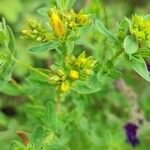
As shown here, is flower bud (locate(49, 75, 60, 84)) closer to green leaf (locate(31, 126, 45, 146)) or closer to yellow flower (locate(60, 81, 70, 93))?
yellow flower (locate(60, 81, 70, 93))

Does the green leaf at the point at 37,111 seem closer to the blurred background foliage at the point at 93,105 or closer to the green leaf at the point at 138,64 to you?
the blurred background foliage at the point at 93,105

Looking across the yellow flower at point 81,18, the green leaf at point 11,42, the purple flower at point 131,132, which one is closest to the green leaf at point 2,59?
the green leaf at point 11,42

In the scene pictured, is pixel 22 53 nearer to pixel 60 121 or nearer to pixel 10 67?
pixel 60 121

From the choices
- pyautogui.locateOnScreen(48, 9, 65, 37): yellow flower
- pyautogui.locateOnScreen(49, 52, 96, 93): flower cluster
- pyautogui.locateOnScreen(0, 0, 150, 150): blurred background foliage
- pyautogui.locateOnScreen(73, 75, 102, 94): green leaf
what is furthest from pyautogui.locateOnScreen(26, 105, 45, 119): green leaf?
pyautogui.locateOnScreen(48, 9, 65, 37): yellow flower

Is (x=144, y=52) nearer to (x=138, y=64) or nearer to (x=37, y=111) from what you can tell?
(x=138, y=64)

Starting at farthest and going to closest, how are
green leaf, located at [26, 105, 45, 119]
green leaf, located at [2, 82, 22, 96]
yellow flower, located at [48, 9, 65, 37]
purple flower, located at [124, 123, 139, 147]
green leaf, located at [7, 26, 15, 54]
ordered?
1. purple flower, located at [124, 123, 139, 147]
2. green leaf, located at [2, 82, 22, 96]
3. green leaf, located at [26, 105, 45, 119]
4. green leaf, located at [7, 26, 15, 54]
5. yellow flower, located at [48, 9, 65, 37]
